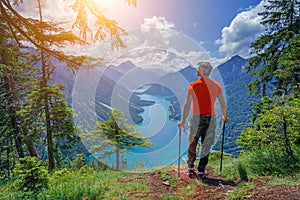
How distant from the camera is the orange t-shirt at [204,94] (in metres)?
5.34

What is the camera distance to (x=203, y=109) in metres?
5.41

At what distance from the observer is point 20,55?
13148 millimetres

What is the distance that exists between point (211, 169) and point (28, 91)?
37.9ft

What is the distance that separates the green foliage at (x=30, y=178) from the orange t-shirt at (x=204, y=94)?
402 centimetres

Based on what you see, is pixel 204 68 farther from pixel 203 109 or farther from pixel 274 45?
pixel 274 45

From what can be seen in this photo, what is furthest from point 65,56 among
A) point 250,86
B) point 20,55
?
point 250,86

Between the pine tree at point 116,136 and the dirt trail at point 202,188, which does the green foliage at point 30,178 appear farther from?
the pine tree at point 116,136

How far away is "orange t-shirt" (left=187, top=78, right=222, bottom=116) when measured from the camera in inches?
210

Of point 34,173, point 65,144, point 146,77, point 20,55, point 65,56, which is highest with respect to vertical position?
point 20,55

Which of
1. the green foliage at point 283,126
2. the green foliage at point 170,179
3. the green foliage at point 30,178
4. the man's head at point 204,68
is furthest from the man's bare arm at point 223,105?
the green foliage at point 30,178

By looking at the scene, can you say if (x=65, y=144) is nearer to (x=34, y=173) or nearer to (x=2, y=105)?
(x=2, y=105)

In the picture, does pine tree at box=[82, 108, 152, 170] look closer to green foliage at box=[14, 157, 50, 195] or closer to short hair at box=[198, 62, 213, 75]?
green foliage at box=[14, 157, 50, 195]

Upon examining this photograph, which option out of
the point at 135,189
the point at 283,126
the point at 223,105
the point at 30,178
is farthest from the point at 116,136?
the point at 283,126

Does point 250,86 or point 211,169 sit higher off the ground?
point 250,86
